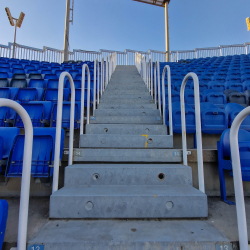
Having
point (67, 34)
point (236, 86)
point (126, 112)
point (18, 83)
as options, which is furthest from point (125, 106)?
point (67, 34)

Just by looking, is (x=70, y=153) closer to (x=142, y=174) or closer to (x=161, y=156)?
(x=142, y=174)

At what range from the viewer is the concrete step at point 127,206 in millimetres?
1082

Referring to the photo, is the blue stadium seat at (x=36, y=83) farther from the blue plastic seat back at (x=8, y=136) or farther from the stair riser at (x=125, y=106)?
the blue plastic seat back at (x=8, y=136)

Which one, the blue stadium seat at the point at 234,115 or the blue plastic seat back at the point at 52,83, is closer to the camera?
the blue stadium seat at the point at 234,115

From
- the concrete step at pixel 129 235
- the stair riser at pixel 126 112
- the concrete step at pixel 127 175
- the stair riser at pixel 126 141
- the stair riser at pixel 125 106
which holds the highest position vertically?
the stair riser at pixel 125 106

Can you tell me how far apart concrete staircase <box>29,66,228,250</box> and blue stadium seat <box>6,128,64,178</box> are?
18 cm

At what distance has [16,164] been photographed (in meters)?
1.29

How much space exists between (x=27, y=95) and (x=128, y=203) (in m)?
2.26

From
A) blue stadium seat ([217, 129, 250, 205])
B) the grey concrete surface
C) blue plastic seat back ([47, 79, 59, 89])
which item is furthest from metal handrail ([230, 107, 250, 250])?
blue plastic seat back ([47, 79, 59, 89])

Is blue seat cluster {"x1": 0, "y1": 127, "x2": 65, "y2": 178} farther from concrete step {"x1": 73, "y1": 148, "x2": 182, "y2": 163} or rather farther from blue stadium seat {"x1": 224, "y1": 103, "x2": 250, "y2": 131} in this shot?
blue stadium seat {"x1": 224, "y1": 103, "x2": 250, "y2": 131}

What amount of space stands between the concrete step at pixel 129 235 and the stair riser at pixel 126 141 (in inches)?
29.6

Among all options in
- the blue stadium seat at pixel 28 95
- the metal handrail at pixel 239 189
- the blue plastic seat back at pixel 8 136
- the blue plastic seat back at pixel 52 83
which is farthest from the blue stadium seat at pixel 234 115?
the blue plastic seat back at pixel 52 83

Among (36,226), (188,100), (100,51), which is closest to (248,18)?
(100,51)

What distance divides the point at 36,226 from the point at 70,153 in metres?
0.58
